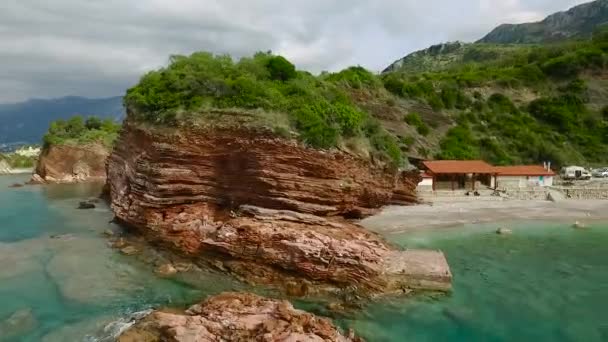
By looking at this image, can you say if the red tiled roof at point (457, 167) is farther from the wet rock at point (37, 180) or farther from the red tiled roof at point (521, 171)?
the wet rock at point (37, 180)

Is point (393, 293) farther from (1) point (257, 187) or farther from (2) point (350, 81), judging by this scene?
(2) point (350, 81)

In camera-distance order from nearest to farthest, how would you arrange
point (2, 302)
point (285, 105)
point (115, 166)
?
point (2, 302)
point (285, 105)
point (115, 166)

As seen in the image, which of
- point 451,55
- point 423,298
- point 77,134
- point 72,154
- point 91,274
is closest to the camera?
point 423,298

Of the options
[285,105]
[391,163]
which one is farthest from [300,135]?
[391,163]

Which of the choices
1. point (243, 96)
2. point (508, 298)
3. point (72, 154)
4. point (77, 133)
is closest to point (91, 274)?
point (243, 96)

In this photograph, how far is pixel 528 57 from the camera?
9056cm

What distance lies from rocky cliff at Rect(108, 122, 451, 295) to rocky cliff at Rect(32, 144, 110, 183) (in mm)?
55227

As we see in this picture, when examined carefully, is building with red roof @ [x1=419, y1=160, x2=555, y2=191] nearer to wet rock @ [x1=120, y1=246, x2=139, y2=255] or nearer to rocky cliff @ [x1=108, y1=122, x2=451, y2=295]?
rocky cliff @ [x1=108, y1=122, x2=451, y2=295]

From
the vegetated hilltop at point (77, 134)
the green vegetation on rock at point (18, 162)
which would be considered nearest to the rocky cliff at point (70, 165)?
the vegetated hilltop at point (77, 134)

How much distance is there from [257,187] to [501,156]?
45.6 meters

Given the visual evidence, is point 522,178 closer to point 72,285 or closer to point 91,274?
point 91,274

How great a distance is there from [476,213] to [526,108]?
42599mm

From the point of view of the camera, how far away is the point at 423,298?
18781 millimetres

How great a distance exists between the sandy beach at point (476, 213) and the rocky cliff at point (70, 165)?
60.9 m
